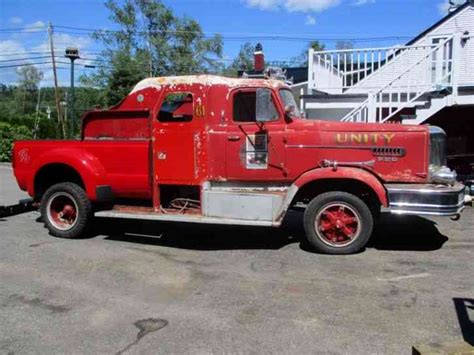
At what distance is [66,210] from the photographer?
26.6 feet

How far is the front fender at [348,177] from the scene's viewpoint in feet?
22.1

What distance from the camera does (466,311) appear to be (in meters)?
4.84

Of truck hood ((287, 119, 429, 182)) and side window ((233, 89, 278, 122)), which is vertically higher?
side window ((233, 89, 278, 122))

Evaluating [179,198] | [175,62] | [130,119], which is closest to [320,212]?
[179,198]

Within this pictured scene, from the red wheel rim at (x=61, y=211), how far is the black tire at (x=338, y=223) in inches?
139

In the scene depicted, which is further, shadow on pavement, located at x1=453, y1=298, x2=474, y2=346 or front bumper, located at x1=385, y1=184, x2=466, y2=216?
front bumper, located at x1=385, y1=184, x2=466, y2=216

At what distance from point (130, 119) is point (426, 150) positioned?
407 centimetres

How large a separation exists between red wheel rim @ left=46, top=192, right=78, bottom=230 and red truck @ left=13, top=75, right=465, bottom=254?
2 centimetres

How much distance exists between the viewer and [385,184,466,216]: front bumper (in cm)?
655

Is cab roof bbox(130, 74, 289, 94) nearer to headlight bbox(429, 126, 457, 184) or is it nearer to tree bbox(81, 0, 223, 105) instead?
headlight bbox(429, 126, 457, 184)

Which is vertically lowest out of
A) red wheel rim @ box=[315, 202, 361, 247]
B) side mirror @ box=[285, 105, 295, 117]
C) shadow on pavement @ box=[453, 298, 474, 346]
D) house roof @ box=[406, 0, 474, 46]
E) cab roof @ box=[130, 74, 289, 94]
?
shadow on pavement @ box=[453, 298, 474, 346]

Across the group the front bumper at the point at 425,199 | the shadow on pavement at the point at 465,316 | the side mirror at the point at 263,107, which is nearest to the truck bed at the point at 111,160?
the side mirror at the point at 263,107

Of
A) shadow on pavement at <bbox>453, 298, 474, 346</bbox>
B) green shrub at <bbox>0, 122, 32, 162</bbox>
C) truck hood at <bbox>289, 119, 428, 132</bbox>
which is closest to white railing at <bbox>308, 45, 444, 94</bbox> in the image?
truck hood at <bbox>289, 119, 428, 132</bbox>

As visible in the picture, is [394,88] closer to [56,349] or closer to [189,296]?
[189,296]
